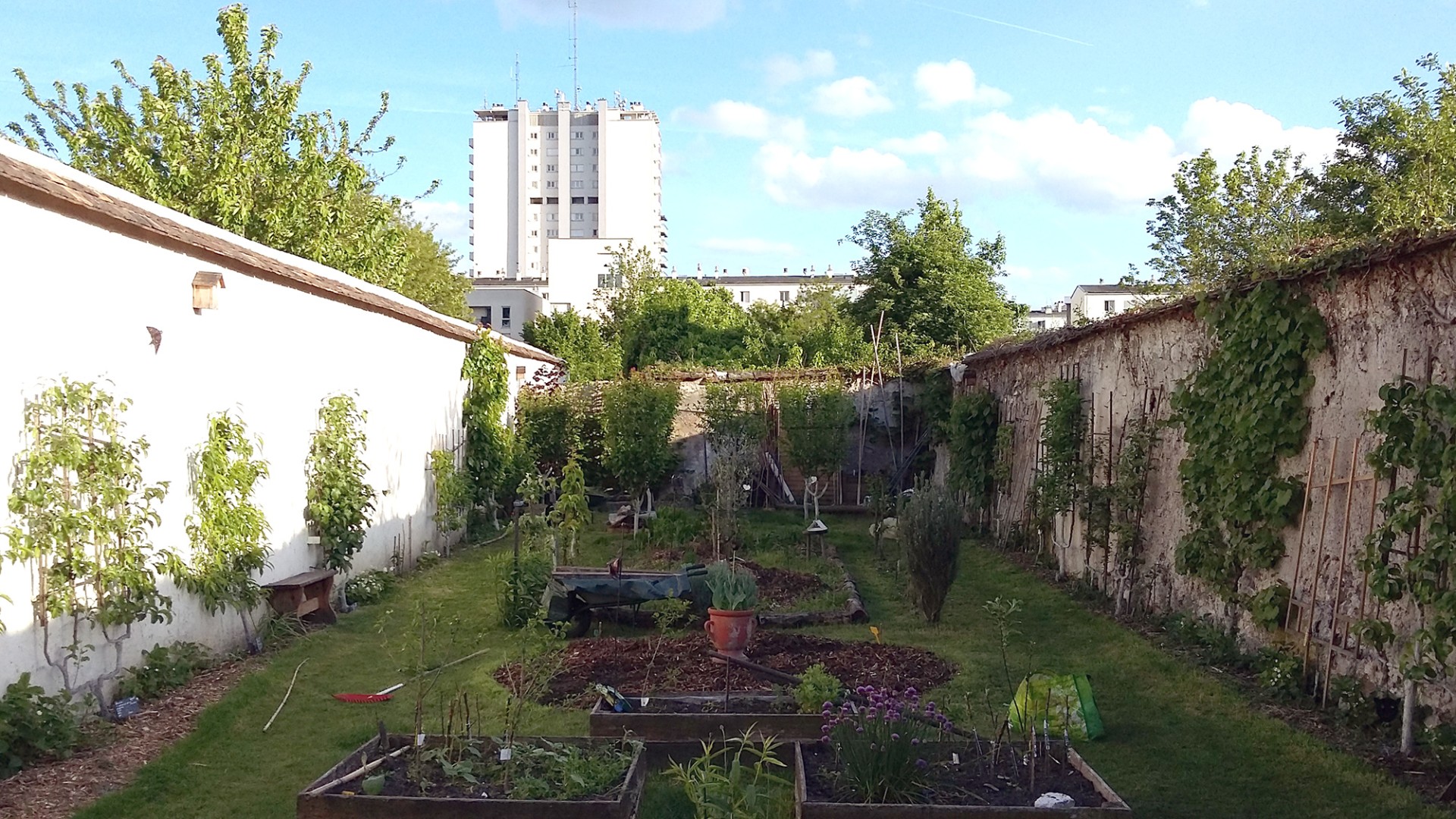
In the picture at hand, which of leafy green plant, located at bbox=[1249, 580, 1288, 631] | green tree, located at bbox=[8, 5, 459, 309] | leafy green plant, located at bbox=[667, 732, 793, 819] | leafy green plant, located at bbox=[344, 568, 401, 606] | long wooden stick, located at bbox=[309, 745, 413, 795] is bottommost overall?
leafy green plant, located at bbox=[344, 568, 401, 606]

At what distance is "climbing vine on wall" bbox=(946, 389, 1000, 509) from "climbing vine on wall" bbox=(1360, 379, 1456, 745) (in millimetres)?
8314

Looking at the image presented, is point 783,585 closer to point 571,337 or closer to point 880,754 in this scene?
point 880,754

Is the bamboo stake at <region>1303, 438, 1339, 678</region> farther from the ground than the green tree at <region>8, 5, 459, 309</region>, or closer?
closer

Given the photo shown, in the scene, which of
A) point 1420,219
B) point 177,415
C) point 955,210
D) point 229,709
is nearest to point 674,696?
point 229,709

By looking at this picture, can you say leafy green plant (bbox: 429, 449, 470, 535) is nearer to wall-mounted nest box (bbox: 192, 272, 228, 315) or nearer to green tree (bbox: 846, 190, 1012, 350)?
wall-mounted nest box (bbox: 192, 272, 228, 315)

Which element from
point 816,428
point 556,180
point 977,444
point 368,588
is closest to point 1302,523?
point 368,588

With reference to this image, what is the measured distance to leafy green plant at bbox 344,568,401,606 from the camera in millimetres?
9273

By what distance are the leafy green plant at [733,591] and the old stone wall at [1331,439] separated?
3.01 m

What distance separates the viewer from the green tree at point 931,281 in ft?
85.6

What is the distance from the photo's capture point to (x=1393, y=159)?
22672 mm

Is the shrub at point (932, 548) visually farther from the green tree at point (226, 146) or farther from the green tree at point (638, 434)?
the green tree at point (226, 146)

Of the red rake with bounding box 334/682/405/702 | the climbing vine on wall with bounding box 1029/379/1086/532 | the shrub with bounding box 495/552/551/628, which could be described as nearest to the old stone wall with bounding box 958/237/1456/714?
the climbing vine on wall with bounding box 1029/379/1086/532

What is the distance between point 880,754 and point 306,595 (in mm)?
5628

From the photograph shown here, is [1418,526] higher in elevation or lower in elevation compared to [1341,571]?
higher
